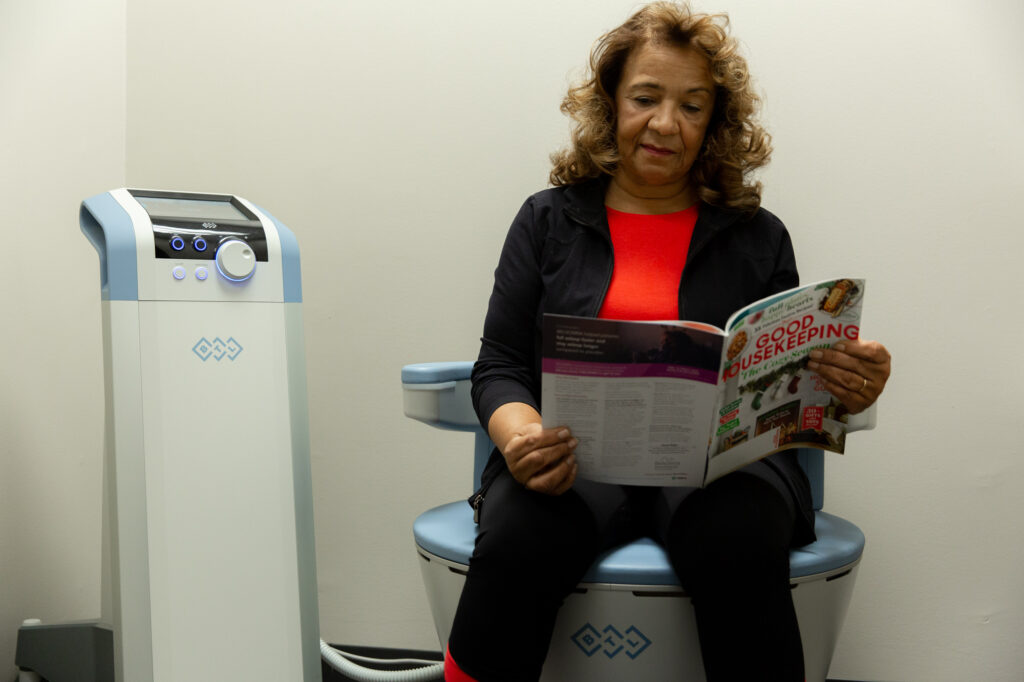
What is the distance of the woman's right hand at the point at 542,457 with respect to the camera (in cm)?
92

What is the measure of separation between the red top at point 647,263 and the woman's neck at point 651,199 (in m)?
0.01

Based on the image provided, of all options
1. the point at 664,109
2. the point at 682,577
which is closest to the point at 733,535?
the point at 682,577

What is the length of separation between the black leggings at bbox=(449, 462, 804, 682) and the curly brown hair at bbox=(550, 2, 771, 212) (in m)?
0.47

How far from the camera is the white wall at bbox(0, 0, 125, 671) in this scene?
1.46 meters

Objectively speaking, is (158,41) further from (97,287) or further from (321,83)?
(97,287)

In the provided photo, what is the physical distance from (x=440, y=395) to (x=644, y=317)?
1.01ft

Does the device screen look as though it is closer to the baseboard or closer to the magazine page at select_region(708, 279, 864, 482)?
the magazine page at select_region(708, 279, 864, 482)

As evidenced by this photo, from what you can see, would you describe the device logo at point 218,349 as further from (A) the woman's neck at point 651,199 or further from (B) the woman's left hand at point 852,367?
(B) the woman's left hand at point 852,367

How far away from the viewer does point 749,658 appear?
2.85 feet

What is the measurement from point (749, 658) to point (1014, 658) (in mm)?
955

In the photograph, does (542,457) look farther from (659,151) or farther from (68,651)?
(68,651)

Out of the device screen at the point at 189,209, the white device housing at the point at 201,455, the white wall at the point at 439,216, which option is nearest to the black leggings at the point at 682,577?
the white device housing at the point at 201,455

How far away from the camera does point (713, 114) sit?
50.3 inches

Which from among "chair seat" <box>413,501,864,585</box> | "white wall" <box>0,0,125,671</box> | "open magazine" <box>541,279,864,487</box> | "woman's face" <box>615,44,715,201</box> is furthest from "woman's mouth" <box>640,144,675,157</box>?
"white wall" <box>0,0,125,671</box>
